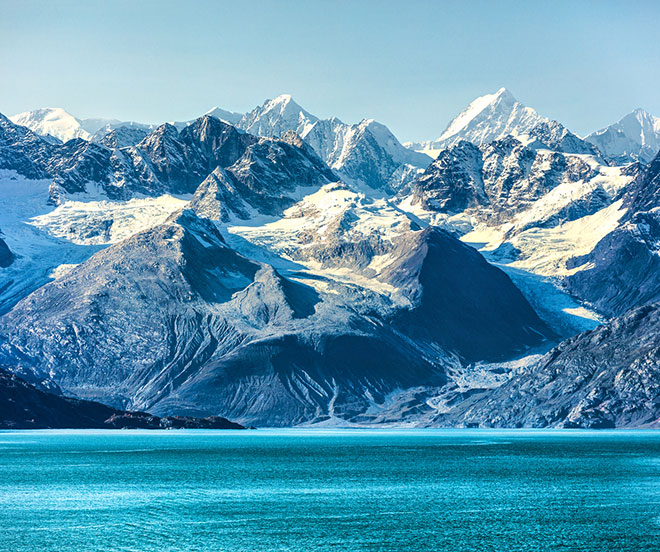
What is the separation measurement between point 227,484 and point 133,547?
2341 inches

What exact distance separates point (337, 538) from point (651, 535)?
29.8 m

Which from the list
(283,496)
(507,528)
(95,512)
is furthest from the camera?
(283,496)

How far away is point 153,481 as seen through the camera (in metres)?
162

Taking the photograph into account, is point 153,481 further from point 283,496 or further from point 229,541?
point 229,541

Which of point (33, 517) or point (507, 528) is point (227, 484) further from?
point (507, 528)

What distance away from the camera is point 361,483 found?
160 metres

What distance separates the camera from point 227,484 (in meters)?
159

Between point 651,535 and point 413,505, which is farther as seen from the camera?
point 413,505

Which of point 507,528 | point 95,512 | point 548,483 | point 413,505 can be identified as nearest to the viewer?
point 507,528

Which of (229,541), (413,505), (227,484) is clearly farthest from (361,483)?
(229,541)

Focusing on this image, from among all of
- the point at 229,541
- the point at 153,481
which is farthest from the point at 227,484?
the point at 229,541

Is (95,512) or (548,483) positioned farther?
(548,483)

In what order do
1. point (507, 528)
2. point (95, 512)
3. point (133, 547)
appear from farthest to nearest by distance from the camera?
point (95, 512), point (507, 528), point (133, 547)

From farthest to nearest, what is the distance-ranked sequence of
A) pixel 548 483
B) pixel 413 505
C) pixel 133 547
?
1. pixel 548 483
2. pixel 413 505
3. pixel 133 547
